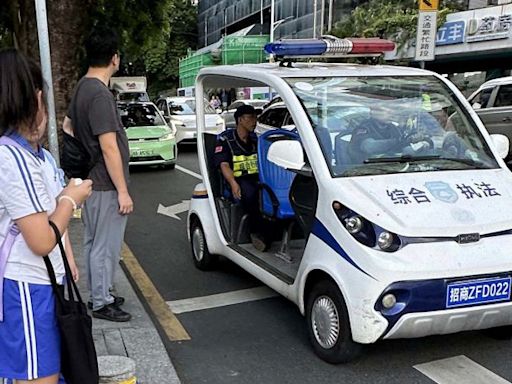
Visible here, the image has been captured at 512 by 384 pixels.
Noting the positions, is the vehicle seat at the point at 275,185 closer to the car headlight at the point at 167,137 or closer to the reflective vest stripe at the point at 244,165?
the reflective vest stripe at the point at 244,165

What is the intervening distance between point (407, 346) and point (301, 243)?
4.48ft

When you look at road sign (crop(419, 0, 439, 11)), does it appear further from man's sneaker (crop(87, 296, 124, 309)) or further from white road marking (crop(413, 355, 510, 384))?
man's sneaker (crop(87, 296, 124, 309))

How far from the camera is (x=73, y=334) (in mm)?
2051

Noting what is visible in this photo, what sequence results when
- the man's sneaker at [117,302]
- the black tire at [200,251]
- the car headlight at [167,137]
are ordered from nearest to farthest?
the man's sneaker at [117,302]
the black tire at [200,251]
the car headlight at [167,137]

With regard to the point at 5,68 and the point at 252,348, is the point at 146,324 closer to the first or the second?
the point at 252,348

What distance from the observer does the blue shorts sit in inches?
78.6

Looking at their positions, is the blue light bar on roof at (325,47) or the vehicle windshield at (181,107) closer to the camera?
the blue light bar on roof at (325,47)

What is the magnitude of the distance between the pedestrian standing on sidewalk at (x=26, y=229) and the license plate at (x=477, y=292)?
209cm

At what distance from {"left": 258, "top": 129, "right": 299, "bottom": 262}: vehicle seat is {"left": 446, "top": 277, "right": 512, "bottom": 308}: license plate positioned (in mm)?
1616

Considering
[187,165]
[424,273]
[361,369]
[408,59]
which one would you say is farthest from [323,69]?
[408,59]

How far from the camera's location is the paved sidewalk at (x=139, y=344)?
3.34m

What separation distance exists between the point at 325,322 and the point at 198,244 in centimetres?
215

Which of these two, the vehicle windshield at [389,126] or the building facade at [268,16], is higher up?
the building facade at [268,16]

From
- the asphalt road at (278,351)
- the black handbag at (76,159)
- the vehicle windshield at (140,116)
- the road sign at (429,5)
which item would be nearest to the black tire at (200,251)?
the asphalt road at (278,351)
